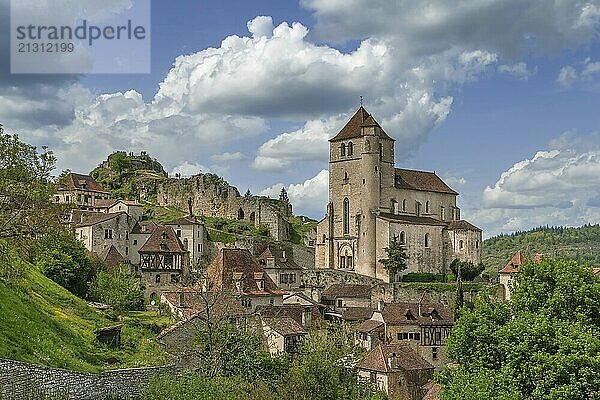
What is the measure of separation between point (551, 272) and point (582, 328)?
234 cm

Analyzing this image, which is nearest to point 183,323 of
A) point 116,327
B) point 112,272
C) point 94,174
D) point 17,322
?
point 116,327

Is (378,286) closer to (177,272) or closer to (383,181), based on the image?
(383,181)

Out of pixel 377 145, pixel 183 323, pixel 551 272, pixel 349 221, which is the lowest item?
pixel 183 323

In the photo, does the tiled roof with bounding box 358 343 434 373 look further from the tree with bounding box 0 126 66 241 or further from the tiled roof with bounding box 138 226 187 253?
the tree with bounding box 0 126 66 241

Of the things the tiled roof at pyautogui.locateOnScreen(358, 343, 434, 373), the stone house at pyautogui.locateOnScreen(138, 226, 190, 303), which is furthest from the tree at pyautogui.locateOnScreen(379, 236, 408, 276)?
the tiled roof at pyautogui.locateOnScreen(358, 343, 434, 373)

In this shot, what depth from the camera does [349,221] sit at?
79.7 m

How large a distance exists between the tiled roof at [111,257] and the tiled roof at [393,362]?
24.3 m

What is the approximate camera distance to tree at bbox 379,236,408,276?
73500 mm

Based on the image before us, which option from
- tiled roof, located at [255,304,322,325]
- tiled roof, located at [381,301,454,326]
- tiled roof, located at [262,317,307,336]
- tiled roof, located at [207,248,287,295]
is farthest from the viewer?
tiled roof, located at [381,301,454,326]

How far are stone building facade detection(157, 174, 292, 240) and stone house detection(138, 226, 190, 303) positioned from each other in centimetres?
2111

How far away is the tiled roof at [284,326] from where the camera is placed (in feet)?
163

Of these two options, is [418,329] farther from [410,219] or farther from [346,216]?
[346,216]

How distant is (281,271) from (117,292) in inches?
862

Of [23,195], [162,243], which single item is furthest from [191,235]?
[23,195]
